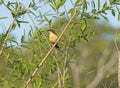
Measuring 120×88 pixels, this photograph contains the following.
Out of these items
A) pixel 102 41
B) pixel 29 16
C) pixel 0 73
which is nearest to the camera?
pixel 29 16

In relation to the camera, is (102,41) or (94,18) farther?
(102,41)

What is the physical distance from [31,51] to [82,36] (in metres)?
0.57

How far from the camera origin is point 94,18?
4555mm

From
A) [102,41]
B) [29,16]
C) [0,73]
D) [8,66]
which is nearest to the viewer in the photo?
[29,16]

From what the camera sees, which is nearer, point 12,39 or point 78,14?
point 78,14

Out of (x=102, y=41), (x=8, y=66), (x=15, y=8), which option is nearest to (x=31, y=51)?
(x=8, y=66)

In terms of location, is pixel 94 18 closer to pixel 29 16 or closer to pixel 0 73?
pixel 29 16

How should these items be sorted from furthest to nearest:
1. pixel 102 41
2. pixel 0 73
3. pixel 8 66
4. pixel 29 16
→ pixel 102 41 → pixel 8 66 → pixel 0 73 → pixel 29 16

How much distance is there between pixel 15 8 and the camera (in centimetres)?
454

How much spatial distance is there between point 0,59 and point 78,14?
101cm

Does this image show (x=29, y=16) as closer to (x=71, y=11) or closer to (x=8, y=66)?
(x=71, y=11)

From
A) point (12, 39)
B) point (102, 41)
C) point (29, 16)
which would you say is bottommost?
point (102, 41)

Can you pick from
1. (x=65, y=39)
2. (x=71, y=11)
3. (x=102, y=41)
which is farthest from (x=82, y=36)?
(x=102, y=41)

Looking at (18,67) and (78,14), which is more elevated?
(78,14)
